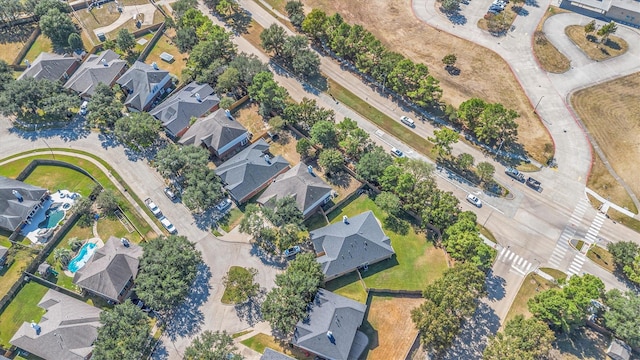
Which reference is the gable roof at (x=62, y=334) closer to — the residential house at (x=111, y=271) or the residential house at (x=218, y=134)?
the residential house at (x=111, y=271)

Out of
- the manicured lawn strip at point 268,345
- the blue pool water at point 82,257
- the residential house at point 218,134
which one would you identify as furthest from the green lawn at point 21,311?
the residential house at point 218,134

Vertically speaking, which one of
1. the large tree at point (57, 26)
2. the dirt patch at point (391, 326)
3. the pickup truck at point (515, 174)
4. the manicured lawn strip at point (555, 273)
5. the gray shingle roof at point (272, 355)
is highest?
the large tree at point (57, 26)

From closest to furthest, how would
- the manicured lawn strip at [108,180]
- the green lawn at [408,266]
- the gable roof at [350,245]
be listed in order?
1. the gable roof at [350,245]
2. the green lawn at [408,266]
3. the manicured lawn strip at [108,180]

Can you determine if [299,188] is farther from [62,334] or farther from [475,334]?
[62,334]

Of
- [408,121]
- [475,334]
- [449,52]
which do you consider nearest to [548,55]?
[449,52]

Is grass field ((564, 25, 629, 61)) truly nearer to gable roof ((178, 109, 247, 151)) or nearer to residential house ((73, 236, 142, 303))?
gable roof ((178, 109, 247, 151))

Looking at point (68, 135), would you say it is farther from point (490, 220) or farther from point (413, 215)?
point (490, 220)
